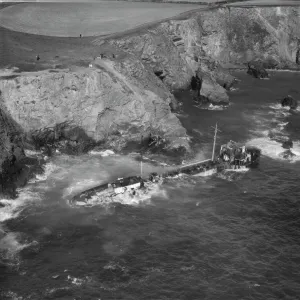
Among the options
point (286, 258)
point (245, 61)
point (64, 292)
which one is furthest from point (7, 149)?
point (245, 61)

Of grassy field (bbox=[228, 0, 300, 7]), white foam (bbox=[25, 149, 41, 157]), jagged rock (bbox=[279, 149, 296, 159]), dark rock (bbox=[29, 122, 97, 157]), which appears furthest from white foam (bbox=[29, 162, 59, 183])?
grassy field (bbox=[228, 0, 300, 7])

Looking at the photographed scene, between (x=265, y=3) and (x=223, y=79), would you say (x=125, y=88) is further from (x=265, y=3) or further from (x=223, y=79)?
(x=265, y=3)

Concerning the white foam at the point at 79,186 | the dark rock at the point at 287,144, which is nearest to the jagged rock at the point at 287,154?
the dark rock at the point at 287,144

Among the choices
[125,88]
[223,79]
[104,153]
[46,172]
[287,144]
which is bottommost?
[46,172]

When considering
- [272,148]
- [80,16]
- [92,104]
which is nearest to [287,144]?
[272,148]

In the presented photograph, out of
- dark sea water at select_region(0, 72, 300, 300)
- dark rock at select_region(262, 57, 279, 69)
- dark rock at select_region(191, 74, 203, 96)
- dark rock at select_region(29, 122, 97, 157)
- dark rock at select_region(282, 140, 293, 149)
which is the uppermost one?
dark rock at select_region(262, 57, 279, 69)

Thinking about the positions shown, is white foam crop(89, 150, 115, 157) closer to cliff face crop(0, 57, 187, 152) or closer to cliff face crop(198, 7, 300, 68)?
cliff face crop(0, 57, 187, 152)

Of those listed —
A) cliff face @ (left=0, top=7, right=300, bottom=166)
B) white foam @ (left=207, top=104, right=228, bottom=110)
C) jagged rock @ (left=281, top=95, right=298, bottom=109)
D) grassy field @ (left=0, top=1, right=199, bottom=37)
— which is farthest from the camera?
grassy field @ (left=0, top=1, right=199, bottom=37)
